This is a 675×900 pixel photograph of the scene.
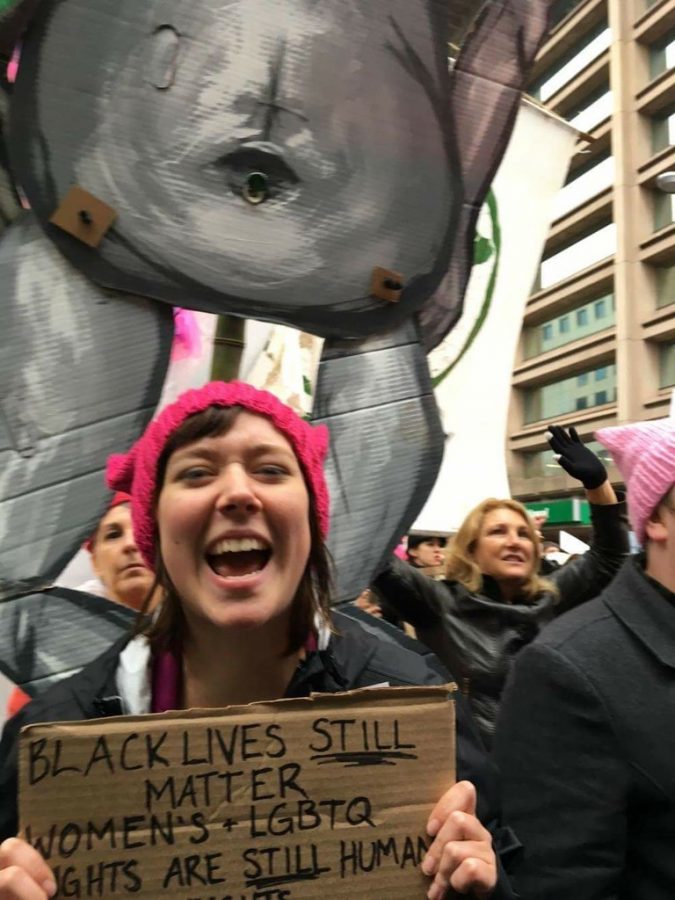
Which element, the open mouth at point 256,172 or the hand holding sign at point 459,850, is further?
the open mouth at point 256,172

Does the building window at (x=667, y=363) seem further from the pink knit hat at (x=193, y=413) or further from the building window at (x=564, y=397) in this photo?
the pink knit hat at (x=193, y=413)

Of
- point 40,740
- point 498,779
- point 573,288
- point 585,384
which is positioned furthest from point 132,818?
point 585,384

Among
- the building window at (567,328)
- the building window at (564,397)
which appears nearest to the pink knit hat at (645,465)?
the building window at (567,328)

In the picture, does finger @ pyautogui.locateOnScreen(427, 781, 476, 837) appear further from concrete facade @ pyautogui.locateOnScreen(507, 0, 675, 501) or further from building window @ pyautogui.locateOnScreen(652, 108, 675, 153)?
building window @ pyautogui.locateOnScreen(652, 108, 675, 153)

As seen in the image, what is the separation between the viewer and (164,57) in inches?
76.0

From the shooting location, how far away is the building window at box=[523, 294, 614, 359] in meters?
19.9

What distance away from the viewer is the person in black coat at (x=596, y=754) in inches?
41.4

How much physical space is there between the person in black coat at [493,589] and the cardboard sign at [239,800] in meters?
1.31

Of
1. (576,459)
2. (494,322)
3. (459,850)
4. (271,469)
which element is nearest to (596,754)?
(459,850)

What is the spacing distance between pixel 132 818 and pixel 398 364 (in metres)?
1.55

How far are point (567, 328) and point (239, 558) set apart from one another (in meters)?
21.2

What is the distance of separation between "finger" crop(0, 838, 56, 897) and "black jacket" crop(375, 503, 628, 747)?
1.44 metres

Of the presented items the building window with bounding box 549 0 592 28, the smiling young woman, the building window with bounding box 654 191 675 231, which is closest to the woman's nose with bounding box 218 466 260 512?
the smiling young woman

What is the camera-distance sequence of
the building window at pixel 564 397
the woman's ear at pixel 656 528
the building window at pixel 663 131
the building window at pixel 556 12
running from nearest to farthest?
the woman's ear at pixel 656 528 → the building window at pixel 556 12 → the building window at pixel 663 131 → the building window at pixel 564 397
